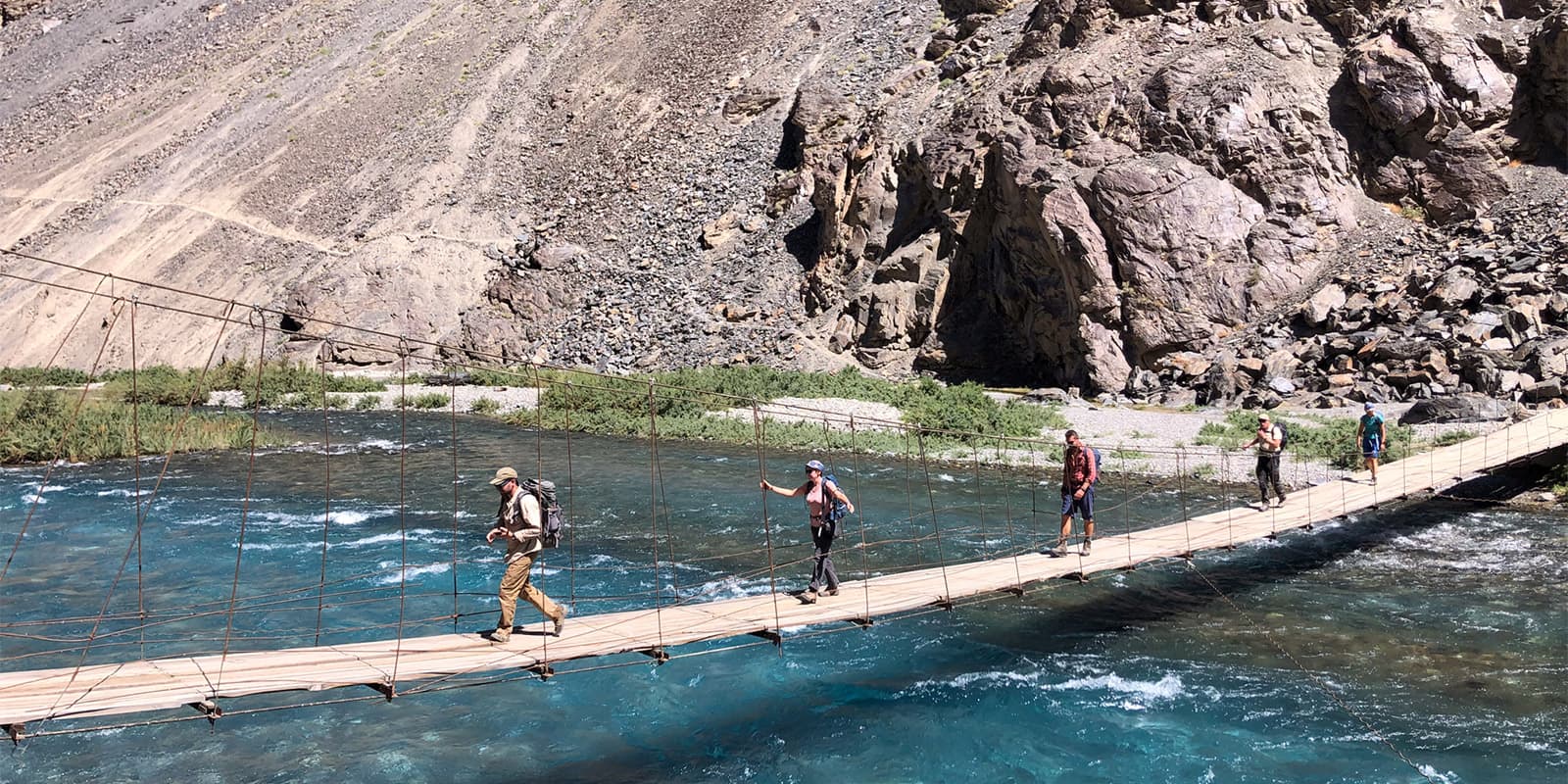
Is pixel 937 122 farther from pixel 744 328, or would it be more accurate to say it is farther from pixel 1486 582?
pixel 1486 582

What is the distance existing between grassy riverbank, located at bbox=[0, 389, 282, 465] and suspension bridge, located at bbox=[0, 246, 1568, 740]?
12.7 m

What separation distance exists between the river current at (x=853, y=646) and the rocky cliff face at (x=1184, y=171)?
10637 mm

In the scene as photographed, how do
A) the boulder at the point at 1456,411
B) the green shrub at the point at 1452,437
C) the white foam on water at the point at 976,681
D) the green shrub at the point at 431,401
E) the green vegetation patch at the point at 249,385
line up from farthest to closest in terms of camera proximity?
1. the green vegetation patch at the point at 249,385
2. the green shrub at the point at 431,401
3. the boulder at the point at 1456,411
4. the green shrub at the point at 1452,437
5. the white foam on water at the point at 976,681

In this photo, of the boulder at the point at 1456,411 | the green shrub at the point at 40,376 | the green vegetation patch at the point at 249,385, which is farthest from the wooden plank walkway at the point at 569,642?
the green shrub at the point at 40,376

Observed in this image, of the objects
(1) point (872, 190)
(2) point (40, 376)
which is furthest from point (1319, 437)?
(2) point (40, 376)

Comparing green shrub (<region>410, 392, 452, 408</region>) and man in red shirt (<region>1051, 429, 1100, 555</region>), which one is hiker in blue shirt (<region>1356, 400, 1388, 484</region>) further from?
green shrub (<region>410, 392, 452, 408</region>)

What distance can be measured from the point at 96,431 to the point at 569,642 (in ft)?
58.5

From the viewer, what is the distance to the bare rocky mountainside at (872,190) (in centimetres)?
2675

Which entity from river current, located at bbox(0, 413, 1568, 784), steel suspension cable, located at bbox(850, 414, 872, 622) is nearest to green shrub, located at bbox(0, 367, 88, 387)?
river current, located at bbox(0, 413, 1568, 784)

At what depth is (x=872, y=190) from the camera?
114 feet

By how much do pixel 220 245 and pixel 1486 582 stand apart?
1737 inches

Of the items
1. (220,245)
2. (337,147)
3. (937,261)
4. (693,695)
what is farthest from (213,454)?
(337,147)

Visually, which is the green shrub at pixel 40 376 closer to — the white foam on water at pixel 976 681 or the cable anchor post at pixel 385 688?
the cable anchor post at pixel 385 688

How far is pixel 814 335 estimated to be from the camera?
3344cm
